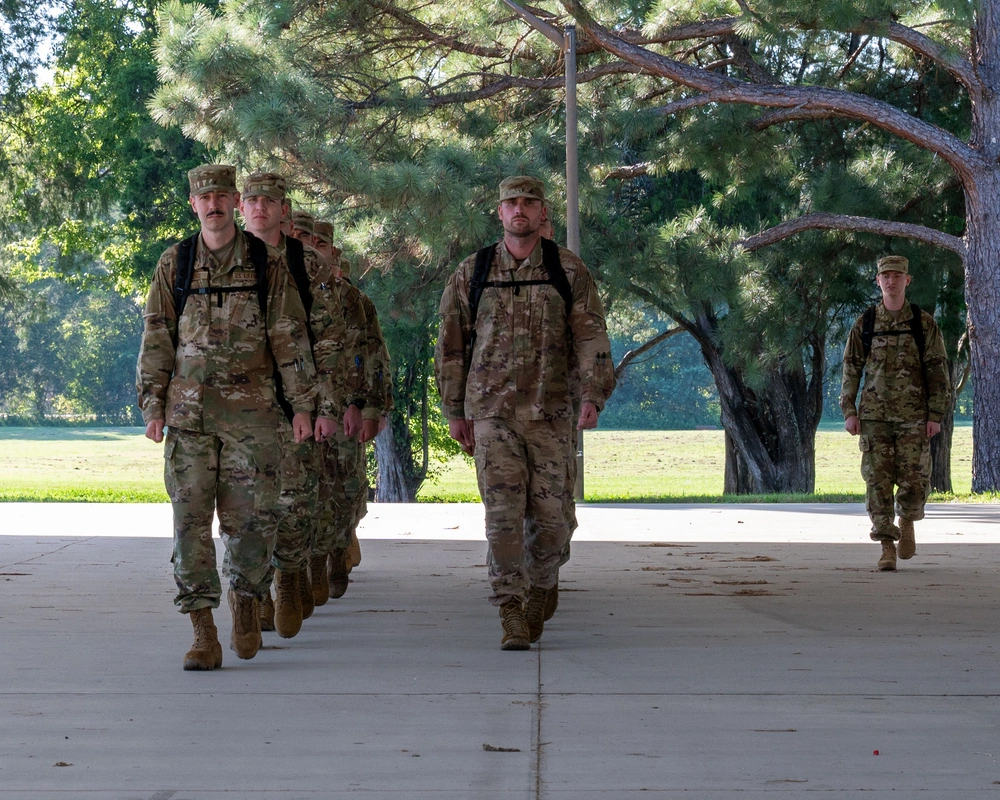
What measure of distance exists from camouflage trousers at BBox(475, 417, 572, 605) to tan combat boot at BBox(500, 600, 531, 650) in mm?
47

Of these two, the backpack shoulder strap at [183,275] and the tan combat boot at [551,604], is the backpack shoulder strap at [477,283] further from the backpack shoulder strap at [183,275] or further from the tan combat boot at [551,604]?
the tan combat boot at [551,604]

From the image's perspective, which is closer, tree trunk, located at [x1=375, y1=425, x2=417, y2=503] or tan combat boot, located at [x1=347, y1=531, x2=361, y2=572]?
tan combat boot, located at [x1=347, y1=531, x2=361, y2=572]

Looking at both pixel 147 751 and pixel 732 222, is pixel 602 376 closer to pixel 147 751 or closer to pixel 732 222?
pixel 147 751

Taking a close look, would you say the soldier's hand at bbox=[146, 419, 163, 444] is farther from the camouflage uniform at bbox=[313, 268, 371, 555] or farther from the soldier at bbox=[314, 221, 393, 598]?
the soldier at bbox=[314, 221, 393, 598]

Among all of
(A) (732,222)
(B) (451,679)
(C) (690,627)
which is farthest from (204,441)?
(A) (732,222)

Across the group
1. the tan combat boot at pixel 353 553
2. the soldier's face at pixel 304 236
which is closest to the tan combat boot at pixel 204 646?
the soldier's face at pixel 304 236

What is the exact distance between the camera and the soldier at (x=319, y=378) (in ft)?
21.6

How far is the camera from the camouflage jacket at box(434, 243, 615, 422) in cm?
692

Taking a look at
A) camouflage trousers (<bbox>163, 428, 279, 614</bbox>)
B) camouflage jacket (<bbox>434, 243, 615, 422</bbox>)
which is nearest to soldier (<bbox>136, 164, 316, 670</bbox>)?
camouflage trousers (<bbox>163, 428, 279, 614</bbox>)

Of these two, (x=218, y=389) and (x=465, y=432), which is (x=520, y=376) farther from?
(x=218, y=389)

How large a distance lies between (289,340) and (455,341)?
1.04 metres

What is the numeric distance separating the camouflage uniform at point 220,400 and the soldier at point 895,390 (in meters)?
4.79

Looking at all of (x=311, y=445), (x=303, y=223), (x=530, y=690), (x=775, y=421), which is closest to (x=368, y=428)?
(x=311, y=445)

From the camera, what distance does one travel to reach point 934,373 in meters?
9.90
